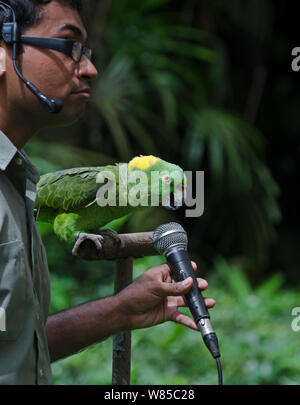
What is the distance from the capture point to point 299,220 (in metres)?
4.45

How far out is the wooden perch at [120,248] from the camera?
1.20 metres

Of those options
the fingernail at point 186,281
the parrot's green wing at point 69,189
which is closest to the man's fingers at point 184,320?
the fingernail at point 186,281

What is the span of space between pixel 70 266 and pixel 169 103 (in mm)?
1176

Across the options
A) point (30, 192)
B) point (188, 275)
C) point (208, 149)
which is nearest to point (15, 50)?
point (30, 192)

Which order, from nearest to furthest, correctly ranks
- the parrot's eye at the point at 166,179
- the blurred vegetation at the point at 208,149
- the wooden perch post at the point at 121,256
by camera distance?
the parrot's eye at the point at 166,179, the wooden perch post at the point at 121,256, the blurred vegetation at the point at 208,149

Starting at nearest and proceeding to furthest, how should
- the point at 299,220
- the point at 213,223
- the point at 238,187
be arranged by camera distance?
the point at 238,187 → the point at 213,223 → the point at 299,220

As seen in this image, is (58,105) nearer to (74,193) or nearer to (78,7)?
(78,7)

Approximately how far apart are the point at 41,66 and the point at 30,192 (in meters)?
0.23

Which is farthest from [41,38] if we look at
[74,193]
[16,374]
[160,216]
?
[160,216]

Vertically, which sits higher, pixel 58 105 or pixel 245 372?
pixel 58 105

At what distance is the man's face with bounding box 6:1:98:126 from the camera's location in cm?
94

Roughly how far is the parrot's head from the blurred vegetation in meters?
1.40

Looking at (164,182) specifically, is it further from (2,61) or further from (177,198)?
(2,61)

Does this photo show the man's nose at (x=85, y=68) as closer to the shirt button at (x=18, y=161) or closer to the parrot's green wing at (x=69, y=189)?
the shirt button at (x=18, y=161)
